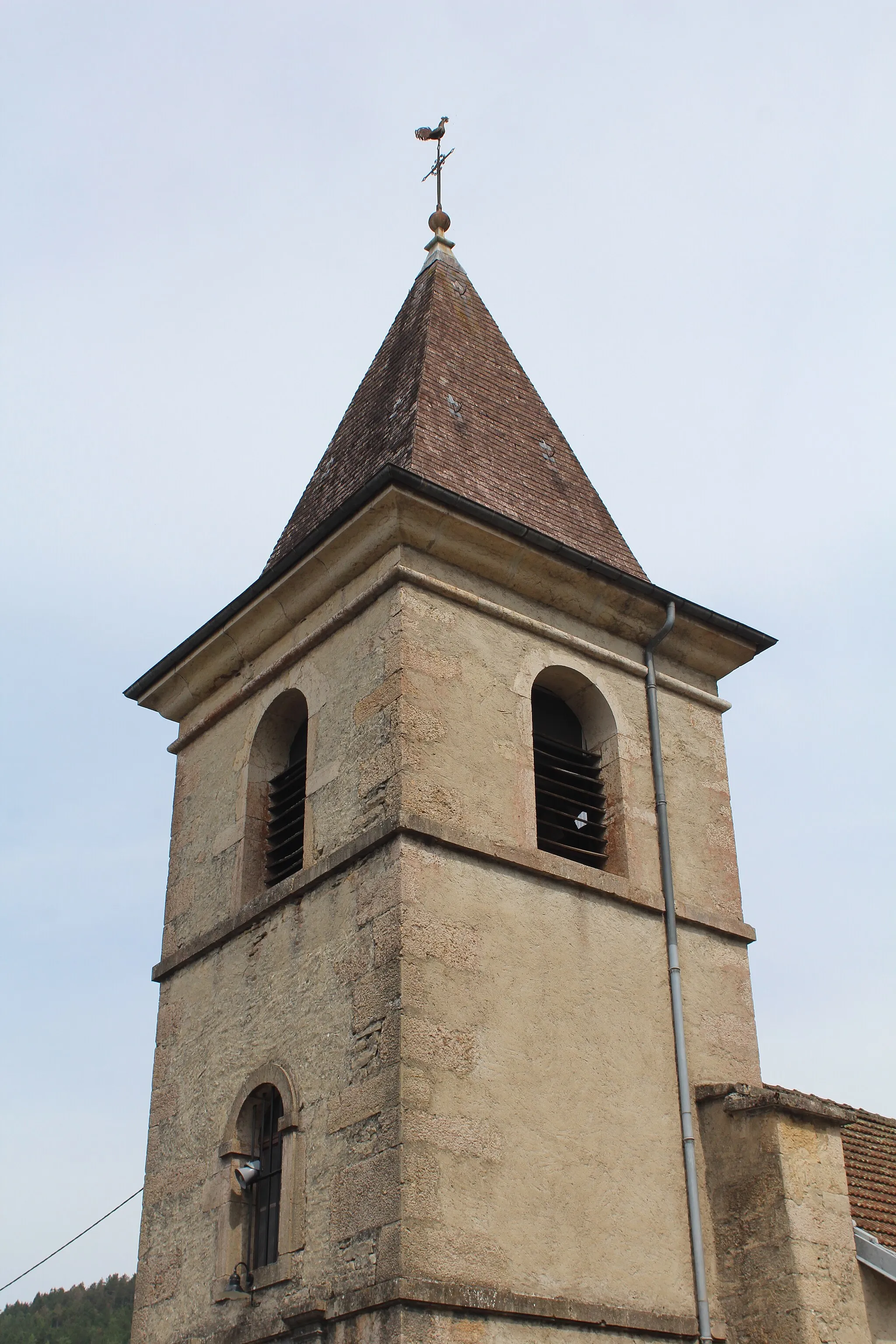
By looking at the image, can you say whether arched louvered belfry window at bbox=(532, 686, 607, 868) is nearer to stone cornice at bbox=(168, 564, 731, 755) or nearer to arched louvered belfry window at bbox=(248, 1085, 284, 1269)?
stone cornice at bbox=(168, 564, 731, 755)

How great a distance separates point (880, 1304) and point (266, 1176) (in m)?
3.47

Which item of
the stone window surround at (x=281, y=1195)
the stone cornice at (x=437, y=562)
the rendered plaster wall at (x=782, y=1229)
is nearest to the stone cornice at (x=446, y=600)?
the stone cornice at (x=437, y=562)

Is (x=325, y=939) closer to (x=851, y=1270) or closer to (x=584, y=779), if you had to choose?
(x=584, y=779)

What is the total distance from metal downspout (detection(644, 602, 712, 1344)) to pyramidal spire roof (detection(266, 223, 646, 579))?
94 cm

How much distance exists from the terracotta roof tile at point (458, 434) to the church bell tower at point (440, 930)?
50 mm

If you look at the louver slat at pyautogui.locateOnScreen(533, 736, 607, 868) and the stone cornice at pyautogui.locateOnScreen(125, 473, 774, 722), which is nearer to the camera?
the stone cornice at pyautogui.locateOnScreen(125, 473, 774, 722)

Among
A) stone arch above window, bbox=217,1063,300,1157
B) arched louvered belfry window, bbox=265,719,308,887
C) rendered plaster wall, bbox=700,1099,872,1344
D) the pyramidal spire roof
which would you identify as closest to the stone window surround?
stone arch above window, bbox=217,1063,300,1157

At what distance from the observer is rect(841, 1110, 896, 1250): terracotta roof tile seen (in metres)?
8.62

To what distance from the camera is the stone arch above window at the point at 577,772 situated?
902 centimetres

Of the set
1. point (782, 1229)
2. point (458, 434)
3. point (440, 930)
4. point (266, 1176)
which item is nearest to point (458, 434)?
point (458, 434)

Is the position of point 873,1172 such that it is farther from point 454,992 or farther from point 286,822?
point 286,822

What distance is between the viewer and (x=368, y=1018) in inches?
292

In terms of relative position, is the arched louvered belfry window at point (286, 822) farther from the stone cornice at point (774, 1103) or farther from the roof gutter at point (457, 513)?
the stone cornice at point (774, 1103)

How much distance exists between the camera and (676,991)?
852cm
